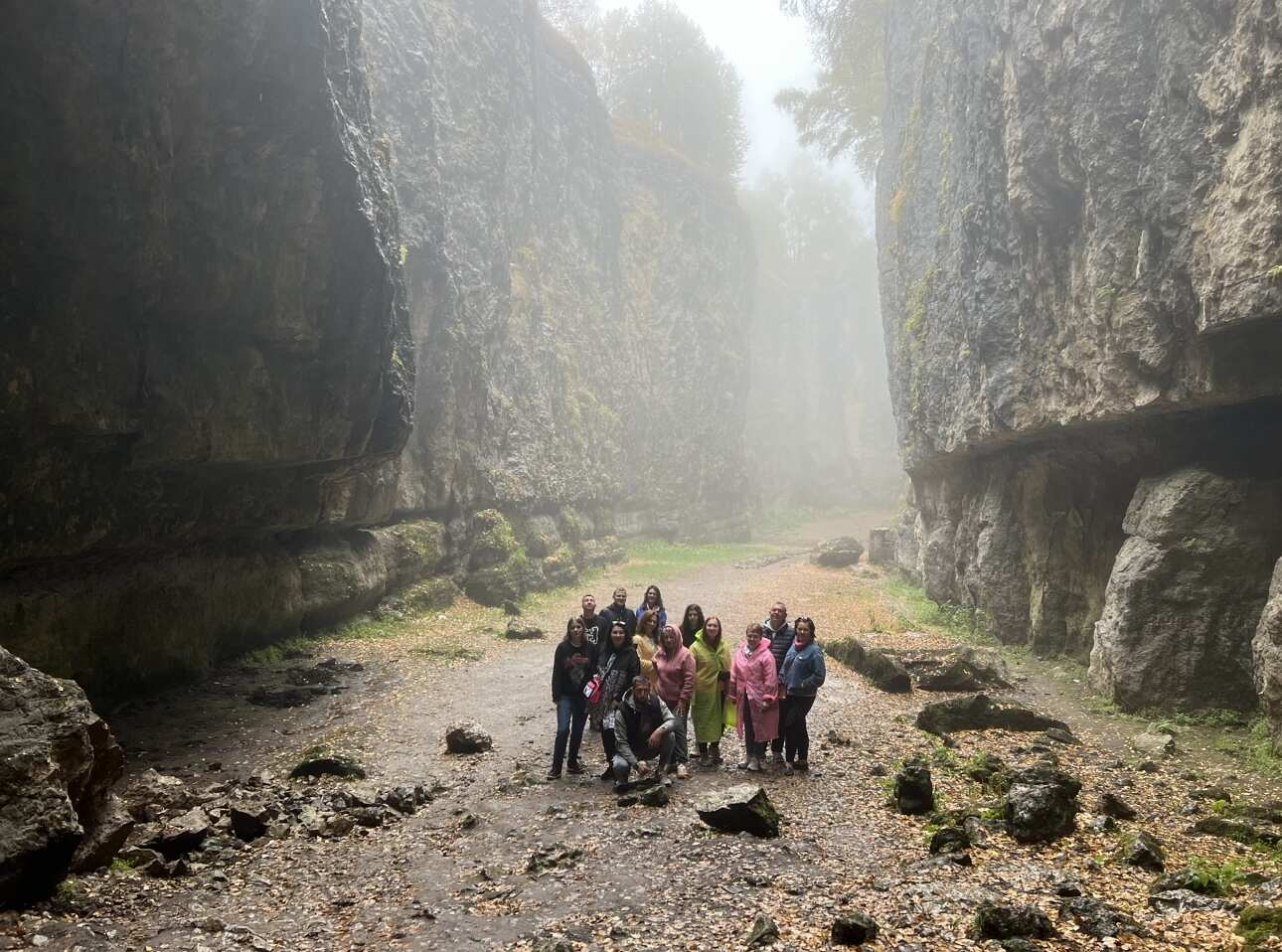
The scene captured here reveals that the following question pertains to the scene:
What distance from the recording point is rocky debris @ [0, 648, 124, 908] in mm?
6711

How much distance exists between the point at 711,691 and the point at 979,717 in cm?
507

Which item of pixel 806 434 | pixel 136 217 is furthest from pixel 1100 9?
pixel 806 434

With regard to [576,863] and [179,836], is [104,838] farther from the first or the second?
[576,863]

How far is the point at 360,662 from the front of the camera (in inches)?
719

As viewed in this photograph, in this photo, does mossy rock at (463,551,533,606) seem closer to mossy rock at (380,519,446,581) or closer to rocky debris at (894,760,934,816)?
mossy rock at (380,519,446,581)

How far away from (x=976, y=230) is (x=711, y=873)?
57.7 feet

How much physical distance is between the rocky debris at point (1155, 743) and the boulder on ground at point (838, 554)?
2757cm

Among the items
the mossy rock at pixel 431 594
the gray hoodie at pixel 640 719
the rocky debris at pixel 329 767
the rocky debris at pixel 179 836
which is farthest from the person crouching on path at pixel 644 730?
the mossy rock at pixel 431 594

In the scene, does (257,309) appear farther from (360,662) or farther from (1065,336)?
(1065,336)

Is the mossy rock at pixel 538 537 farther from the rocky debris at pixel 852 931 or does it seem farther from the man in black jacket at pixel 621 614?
the rocky debris at pixel 852 931

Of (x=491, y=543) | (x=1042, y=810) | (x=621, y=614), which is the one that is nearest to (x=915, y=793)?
(x=1042, y=810)

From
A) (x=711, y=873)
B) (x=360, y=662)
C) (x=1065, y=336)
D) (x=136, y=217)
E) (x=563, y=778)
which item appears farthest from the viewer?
(x=360, y=662)

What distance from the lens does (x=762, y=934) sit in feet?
22.0

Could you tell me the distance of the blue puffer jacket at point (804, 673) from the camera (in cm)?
1109
